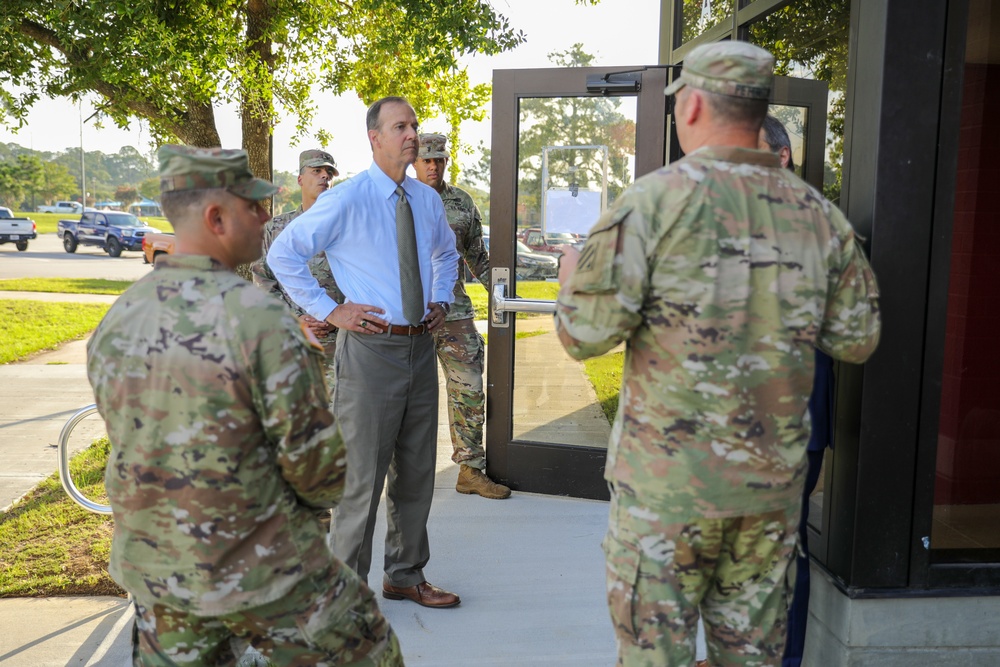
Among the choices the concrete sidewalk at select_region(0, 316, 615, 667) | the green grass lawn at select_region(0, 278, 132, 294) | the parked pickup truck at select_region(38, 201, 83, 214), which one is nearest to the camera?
the concrete sidewalk at select_region(0, 316, 615, 667)

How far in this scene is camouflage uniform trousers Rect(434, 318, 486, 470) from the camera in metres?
5.36

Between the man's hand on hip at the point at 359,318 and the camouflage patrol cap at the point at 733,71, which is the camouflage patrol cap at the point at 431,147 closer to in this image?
the man's hand on hip at the point at 359,318

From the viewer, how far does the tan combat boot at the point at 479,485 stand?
520 centimetres

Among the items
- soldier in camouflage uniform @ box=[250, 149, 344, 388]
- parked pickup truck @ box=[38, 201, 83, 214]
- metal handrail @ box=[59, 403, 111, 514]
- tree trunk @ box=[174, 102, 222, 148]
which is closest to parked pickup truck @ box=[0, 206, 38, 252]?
tree trunk @ box=[174, 102, 222, 148]

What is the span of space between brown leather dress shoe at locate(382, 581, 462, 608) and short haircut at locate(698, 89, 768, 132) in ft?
8.13

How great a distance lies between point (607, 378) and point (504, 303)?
783mm

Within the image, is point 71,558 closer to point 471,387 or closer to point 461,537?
point 461,537

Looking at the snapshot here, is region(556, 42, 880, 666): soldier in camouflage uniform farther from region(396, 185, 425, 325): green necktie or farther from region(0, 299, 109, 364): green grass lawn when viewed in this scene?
region(0, 299, 109, 364): green grass lawn

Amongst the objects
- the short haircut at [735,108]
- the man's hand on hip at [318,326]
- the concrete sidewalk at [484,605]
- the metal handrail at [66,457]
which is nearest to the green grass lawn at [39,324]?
the concrete sidewalk at [484,605]

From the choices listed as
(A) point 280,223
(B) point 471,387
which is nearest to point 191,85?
(A) point 280,223

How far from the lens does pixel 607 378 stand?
530 cm

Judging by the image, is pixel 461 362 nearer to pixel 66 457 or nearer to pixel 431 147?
pixel 431 147

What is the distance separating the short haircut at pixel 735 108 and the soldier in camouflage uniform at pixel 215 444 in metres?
1.02

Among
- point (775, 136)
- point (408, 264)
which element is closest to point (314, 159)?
point (408, 264)
